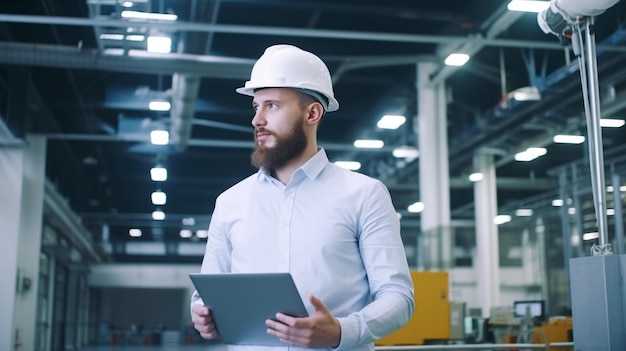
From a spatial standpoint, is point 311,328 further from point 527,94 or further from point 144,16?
point 527,94

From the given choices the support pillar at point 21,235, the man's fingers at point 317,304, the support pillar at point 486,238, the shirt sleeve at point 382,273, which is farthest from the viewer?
the support pillar at point 486,238

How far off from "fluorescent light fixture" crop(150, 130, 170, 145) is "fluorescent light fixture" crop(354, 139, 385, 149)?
11.9 ft

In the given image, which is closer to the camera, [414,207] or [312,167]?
[312,167]

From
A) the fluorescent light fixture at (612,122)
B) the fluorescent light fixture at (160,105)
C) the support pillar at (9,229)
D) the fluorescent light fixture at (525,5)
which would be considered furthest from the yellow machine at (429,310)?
the support pillar at (9,229)

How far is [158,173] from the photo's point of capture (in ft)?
55.6

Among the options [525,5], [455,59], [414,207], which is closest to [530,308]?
[455,59]

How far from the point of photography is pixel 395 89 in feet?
42.1

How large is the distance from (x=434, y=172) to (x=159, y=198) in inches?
412

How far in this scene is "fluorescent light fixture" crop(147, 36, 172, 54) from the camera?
29.3 feet

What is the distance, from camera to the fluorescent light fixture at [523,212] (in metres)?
16.0

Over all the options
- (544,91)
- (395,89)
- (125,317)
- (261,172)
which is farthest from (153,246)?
(261,172)

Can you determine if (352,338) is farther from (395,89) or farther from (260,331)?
(395,89)

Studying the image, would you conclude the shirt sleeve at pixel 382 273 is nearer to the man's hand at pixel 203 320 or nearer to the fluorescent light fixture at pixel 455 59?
the man's hand at pixel 203 320

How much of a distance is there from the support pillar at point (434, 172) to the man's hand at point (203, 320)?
30.9 ft
